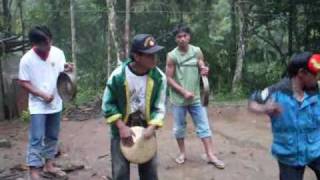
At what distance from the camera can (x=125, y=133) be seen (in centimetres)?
427

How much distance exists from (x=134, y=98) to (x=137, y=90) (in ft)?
0.25

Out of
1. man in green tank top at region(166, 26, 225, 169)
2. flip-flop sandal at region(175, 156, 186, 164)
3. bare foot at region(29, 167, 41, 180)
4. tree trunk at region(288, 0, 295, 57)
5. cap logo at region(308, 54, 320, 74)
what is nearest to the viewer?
cap logo at region(308, 54, 320, 74)

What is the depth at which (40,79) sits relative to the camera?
5.78 metres

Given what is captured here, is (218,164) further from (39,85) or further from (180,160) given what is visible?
(39,85)

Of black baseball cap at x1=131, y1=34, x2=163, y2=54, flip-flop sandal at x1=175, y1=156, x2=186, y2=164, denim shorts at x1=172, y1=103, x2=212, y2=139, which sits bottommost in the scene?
flip-flop sandal at x1=175, y1=156, x2=186, y2=164

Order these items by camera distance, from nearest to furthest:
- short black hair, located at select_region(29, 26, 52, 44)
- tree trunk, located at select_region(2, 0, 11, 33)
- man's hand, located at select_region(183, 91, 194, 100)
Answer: short black hair, located at select_region(29, 26, 52, 44) → man's hand, located at select_region(183, 91, 194, 100) → tree trunk, located at select_region(2, 0, 11, 33)

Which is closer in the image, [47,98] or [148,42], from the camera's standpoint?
[148,42]

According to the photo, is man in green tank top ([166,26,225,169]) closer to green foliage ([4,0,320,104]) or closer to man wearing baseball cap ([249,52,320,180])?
man wearing baseball cap ([249,52,320,180])

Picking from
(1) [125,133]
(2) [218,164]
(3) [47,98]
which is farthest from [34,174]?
(2) [218,164]

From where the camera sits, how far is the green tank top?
6480 mm

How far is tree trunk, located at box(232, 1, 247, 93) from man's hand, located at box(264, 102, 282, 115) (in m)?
9.85

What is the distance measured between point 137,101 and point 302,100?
4.51 feet

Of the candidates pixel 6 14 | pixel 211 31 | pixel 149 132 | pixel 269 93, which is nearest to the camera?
pixel 269 93

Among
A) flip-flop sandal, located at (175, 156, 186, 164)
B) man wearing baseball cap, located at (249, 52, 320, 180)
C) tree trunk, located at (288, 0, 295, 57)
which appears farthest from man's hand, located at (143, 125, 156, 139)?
tree trunk, located at (288, 0, 295, 57)
